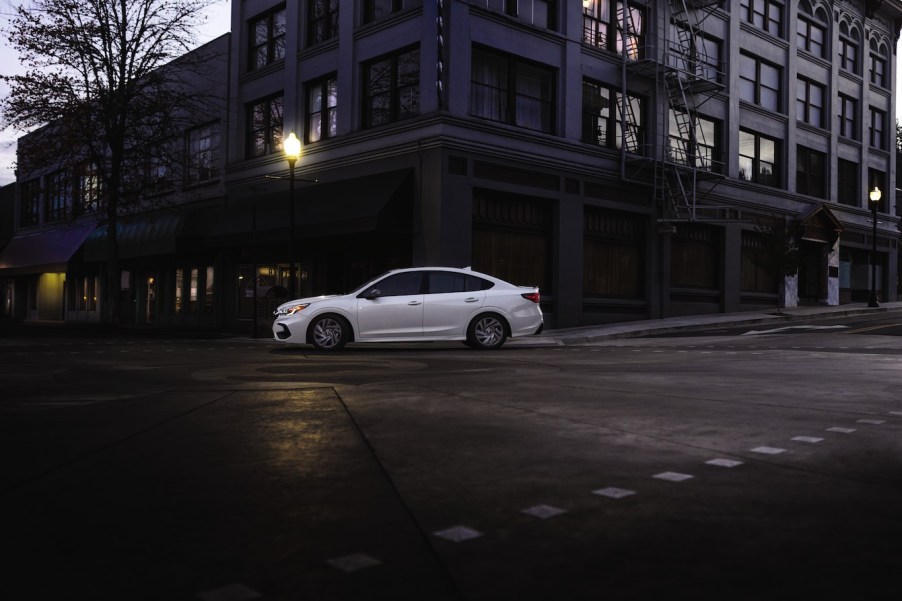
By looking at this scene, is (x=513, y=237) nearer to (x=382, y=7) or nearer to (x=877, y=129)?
(x=382, y=7)

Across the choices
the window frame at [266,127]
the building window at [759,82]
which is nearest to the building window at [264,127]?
the window frame at [266,127]

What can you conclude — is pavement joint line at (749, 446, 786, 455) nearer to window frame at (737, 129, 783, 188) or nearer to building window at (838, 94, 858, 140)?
window frame at (737, 129, 783, 188)

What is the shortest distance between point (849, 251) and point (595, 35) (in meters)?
21.2

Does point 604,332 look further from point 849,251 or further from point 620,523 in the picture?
point 849,251

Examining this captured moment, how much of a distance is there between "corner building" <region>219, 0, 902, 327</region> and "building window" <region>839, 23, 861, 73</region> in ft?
7.79

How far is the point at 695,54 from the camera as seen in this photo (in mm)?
28625

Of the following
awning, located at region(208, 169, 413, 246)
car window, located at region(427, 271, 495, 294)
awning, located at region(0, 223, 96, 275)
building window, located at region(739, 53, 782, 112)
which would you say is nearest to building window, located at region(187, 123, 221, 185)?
awning, located at region(208, 169, 413, 246)

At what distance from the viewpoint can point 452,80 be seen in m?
21.5

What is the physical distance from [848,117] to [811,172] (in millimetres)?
5179

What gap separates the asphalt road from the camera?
2783 millimetres

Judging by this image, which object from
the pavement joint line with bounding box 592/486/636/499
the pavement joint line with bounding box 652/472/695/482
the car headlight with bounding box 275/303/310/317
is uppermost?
the car headlight with bounding box 275/303/310/317

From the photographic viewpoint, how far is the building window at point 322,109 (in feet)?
84.2

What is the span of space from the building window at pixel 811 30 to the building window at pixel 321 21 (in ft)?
69.8

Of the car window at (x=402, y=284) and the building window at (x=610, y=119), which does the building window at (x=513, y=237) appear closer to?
the building window at (x=610, y=119)
